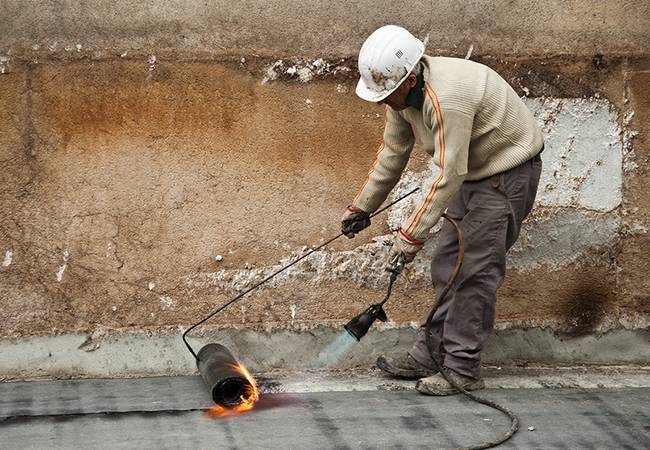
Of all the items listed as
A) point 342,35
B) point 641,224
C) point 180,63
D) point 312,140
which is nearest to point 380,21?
point 342,35

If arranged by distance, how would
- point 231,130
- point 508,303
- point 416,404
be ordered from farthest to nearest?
1. point 508,303
2. point 231,130
3. point 416,404

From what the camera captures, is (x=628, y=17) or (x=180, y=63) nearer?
(x=180, y=63)

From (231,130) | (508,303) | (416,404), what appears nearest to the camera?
(416,404)

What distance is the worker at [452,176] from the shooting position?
406 centimetres

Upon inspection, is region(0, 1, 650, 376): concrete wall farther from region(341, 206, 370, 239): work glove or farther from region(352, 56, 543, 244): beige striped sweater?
region(352, 56, 543, 244): beige striped sweater

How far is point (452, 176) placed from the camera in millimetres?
4039

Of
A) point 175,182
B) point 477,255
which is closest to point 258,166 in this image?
point 175,182

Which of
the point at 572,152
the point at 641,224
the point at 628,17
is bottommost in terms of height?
the point at 641,224

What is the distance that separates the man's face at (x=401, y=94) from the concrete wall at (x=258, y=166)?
2.06 feet

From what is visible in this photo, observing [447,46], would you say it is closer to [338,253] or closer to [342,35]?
[342,35]

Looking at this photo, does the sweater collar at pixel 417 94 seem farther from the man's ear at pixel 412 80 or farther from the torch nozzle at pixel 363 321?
the torch nozzle at pixel 363 321

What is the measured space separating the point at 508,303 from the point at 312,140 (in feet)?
4.36

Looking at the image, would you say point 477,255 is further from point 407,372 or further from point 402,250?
point 407,372

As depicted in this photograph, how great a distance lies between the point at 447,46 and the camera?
4758 millimetres
